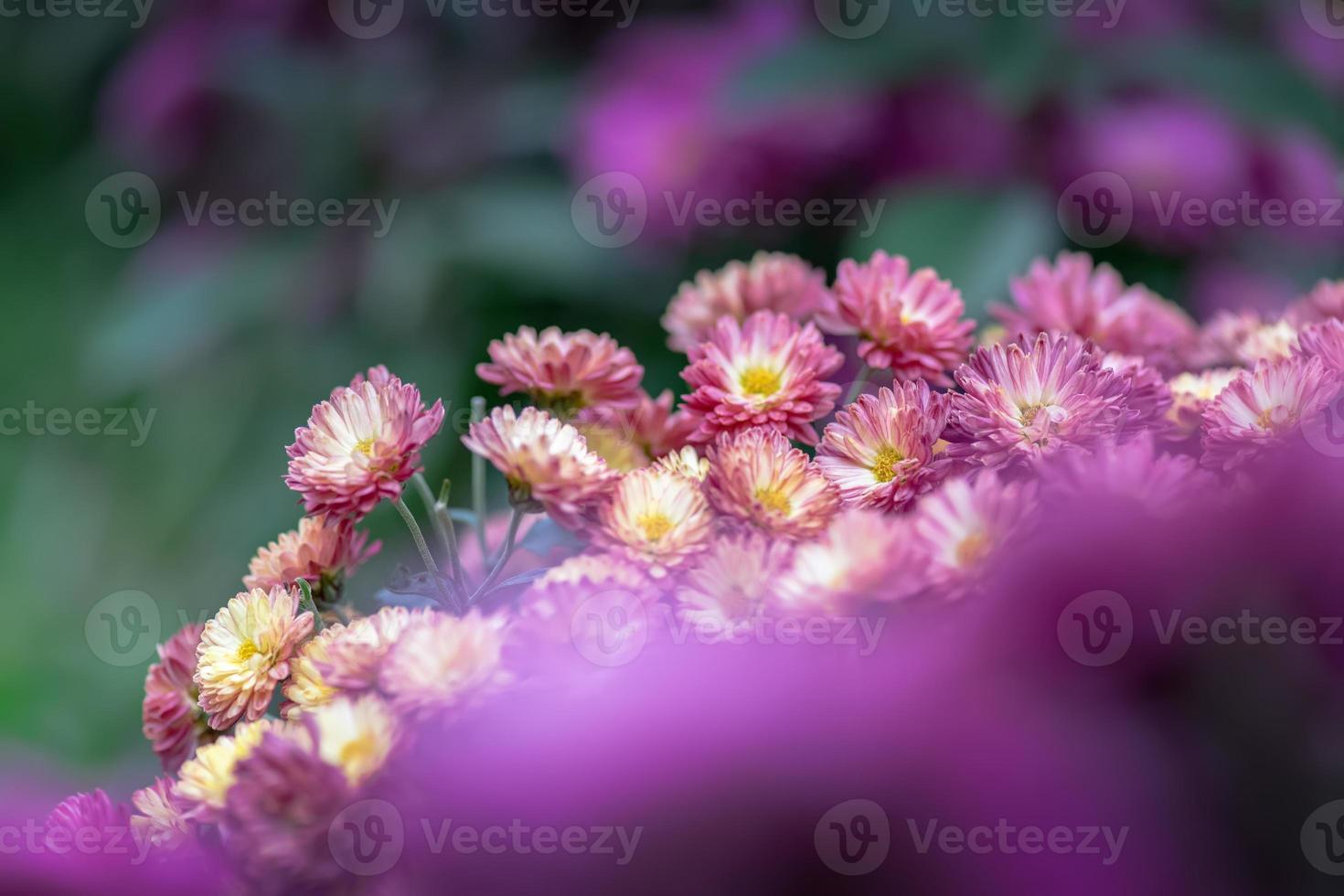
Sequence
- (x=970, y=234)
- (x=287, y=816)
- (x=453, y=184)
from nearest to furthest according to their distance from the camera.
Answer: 1. (x=287, y=816)
2. (x=970, y=234)
3. (x=453, y=184)

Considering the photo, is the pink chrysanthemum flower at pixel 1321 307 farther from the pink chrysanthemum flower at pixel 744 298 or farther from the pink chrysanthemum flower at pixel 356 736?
the pink chrysanthemum flower at pixel 356 736

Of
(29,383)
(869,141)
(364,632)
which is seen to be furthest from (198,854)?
(29,383)

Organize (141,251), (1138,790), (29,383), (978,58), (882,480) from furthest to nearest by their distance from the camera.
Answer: (29,383)
(141,251)
(978,58)
(882,480)
(1138,790)

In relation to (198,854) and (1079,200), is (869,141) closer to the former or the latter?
(1079,200)

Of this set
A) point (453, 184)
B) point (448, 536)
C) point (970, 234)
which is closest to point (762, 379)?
point (448, 536)

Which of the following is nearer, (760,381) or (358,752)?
(358,752)

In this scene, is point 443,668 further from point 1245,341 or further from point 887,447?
point 1245,341

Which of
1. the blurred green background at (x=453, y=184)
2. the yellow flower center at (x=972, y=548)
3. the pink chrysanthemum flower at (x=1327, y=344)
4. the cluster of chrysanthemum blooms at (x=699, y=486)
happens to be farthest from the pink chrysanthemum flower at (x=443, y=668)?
the blurred green background at (x=453, y=184)
